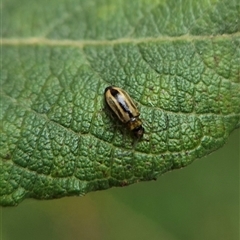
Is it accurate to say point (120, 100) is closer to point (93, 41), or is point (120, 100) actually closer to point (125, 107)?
point (125, 107)

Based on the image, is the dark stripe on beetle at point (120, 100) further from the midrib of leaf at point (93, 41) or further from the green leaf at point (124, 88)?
the midrib of leaf at point (93, 41)

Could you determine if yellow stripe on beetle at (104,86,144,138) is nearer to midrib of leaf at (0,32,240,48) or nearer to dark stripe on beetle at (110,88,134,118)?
dark stripe on beetle at (110,88,134,118)

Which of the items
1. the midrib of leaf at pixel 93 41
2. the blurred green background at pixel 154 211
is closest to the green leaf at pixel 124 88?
the midrib of leaf at pixel 93 41

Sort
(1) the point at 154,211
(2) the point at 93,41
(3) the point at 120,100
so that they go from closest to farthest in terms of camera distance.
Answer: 1. (3) the point at 120,100
2. (2) the point at 93,41
3. (1) the point at 154,211

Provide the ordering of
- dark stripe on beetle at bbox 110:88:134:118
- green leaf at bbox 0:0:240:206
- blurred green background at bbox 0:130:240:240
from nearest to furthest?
green leaf at bbox 0:0:240:206 → dark stripe on beetle at bbox 110:88:134:118 → blurred green background at bbox 0:130:240:240

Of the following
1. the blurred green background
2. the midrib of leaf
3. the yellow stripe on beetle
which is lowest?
the blurred green background

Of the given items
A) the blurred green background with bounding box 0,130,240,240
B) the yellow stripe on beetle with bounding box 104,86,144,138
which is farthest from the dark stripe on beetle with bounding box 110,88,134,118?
the blurred green background with bounding box 0,130,240,240

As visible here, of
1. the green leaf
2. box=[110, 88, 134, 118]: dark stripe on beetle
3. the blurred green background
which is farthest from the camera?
the blurred green background

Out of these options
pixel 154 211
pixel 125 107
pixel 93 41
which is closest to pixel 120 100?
pixel 125 107

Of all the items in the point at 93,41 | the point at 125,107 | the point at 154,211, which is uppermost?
the point at 93,41
